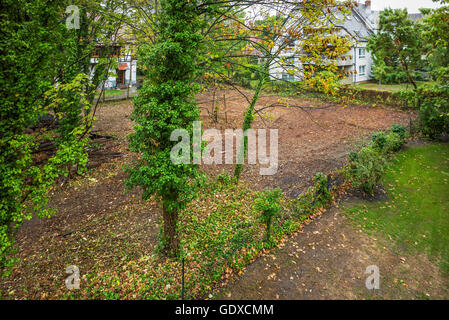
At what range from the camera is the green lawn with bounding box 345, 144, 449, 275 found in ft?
26.7

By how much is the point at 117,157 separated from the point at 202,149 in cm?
897

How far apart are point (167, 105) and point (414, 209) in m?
10.2

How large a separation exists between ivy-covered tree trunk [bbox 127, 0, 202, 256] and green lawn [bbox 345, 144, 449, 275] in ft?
23.1

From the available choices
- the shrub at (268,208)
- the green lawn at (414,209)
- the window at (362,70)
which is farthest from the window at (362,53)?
the shrub at (268,208)

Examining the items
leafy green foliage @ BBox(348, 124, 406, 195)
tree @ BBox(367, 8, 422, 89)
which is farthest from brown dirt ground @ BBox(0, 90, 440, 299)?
tree @ BBox(367, 8, 422, 89)

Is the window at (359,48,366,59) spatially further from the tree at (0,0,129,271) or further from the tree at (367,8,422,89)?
the tree at (0,0,129,271)

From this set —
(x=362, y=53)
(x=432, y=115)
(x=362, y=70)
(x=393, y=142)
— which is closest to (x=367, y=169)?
(x=393, y=142)

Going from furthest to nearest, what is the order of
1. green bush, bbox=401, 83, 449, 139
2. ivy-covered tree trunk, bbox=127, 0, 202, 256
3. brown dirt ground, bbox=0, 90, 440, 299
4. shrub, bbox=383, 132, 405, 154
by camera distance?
1. green bush, bbox=401, 83, 449, 139
2. shrub, bbox=383, 132, 405, 154
3. brown dirt ground, bbox=0, 90, 440, 299
4. ivy-covered tree trunk, bbox=127, 0, 202, 256

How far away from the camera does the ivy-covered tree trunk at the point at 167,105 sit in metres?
5.73

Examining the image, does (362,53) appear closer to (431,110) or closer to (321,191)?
(431,110)

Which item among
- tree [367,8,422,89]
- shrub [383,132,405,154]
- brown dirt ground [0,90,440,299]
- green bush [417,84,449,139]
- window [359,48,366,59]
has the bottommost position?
brown dirt ground [0,90,440,299]

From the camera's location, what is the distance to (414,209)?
9.86 meters
